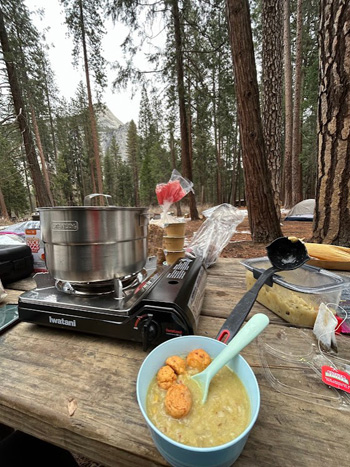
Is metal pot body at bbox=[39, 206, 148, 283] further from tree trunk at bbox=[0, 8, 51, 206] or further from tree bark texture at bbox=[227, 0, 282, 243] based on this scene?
tree trunk at bbox=[0, 8, 51, 206]

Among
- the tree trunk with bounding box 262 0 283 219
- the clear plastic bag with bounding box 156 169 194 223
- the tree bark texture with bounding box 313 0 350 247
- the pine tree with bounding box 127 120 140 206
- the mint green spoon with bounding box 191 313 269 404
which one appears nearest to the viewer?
the mint green spoon with bounding box 191 313 269 404

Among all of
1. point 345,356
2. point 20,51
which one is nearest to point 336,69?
point 345,356

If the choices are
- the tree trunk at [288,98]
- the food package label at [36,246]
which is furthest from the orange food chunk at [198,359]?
the tree trunk at [288,98]

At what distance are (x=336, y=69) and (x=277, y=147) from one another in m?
3.07

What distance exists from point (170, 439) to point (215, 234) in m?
1.15

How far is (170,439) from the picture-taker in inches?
11.3

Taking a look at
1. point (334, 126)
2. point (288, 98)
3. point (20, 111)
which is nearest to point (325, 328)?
point (334, 126)

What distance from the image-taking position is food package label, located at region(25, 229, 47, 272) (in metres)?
1.09

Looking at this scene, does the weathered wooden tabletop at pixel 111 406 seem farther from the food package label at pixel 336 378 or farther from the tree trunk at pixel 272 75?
the tree trunk at pixel 272 75

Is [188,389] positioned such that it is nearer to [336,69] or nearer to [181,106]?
[336,69]

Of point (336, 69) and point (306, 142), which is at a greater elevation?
point (306, 142)

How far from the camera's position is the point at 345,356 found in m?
0.54

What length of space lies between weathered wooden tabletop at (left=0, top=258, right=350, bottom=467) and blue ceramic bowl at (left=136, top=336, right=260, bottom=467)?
2.9 inches

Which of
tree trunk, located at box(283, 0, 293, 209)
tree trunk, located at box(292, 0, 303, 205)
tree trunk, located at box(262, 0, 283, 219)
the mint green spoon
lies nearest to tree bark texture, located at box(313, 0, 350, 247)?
the mint green spoon
